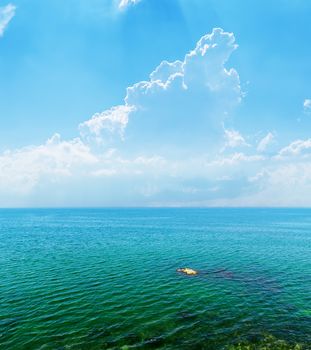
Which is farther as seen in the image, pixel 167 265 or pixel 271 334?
pixel 167 265

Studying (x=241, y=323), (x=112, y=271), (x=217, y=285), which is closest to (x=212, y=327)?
(x=241, y=323)

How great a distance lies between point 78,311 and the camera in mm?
35469

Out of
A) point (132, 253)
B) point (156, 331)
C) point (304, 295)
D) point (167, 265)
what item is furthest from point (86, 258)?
point (304, 295)

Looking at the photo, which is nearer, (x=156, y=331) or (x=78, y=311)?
(x=156, y=331)

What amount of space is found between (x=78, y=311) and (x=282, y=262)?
51.1 m

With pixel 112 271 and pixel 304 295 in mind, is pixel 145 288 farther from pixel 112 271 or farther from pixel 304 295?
pixel 304 295

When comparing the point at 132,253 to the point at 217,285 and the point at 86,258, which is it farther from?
the point at 217,285

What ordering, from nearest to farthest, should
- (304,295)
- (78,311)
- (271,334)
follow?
(271,334)
(78,311)
(304,295)

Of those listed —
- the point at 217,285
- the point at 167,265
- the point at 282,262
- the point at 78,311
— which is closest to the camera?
the point at 78,311

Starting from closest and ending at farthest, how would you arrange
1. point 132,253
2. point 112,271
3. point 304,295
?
1. point 304,295
2. point 112,271
3. point 132,253

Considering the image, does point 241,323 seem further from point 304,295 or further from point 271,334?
point 304,295

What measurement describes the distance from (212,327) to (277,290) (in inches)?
723

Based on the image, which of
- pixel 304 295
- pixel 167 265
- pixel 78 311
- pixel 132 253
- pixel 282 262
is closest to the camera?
pixel 78 311

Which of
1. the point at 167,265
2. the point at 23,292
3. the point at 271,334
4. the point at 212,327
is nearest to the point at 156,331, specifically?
the point at 212,327
